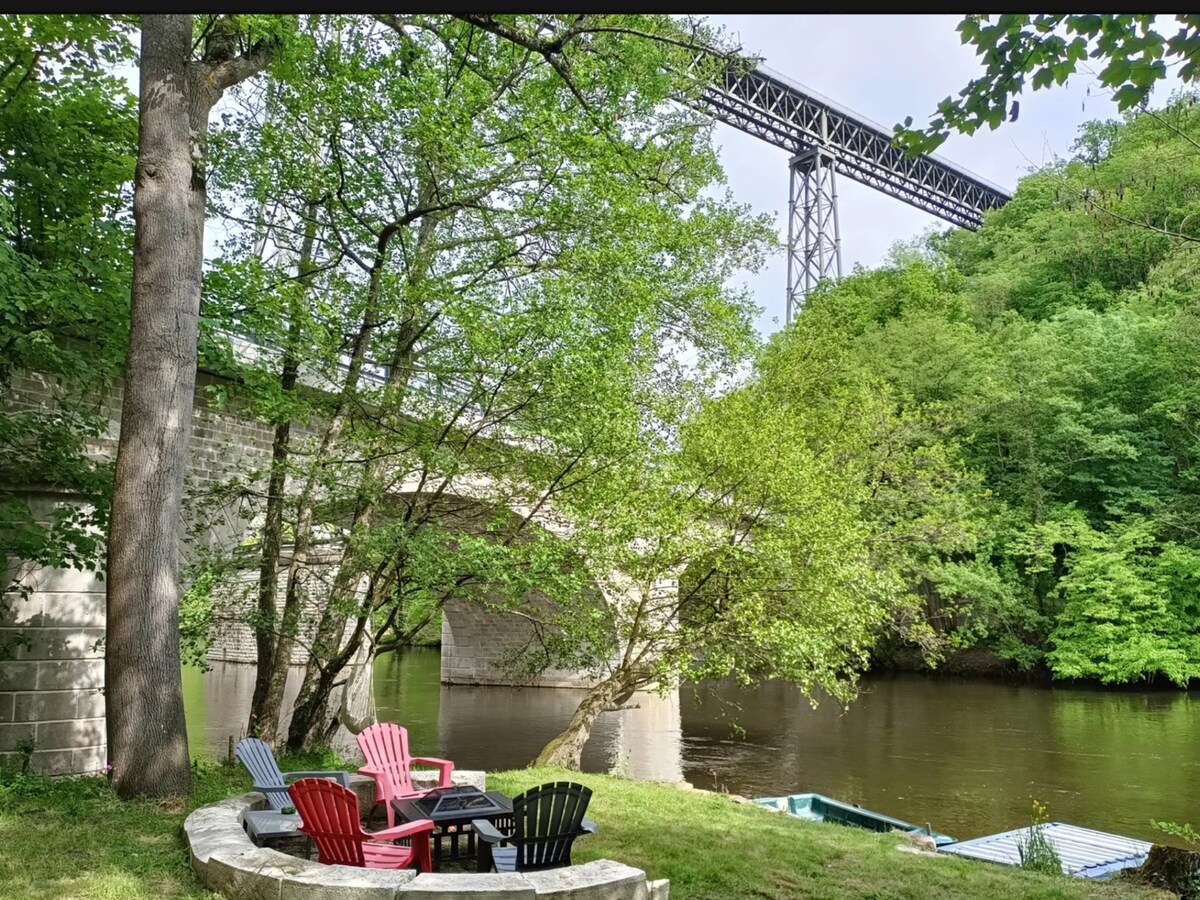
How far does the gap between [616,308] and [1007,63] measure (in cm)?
504

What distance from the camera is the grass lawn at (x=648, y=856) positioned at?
4160mm

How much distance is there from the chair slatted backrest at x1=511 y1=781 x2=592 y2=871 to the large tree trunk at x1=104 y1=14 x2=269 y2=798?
2.48m

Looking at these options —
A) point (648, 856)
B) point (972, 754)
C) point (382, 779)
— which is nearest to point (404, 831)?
point (382, 779)

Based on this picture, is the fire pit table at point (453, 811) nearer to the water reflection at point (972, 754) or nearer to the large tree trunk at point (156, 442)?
the large tree trunk at point (156, 442)

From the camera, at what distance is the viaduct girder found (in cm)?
2975

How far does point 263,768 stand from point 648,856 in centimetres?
246

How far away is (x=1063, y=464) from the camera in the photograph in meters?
25.5

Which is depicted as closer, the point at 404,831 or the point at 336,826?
the point at 336,826

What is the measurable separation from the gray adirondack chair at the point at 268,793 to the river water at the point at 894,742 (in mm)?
5605

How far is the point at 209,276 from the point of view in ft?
28.0

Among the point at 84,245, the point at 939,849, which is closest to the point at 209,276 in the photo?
the point at 84,245

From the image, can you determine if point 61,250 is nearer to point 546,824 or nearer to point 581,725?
point 546,824

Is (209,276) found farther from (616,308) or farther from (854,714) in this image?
(854,714)

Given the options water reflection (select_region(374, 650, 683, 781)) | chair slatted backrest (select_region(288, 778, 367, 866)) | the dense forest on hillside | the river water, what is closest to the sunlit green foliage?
chair slatted backrest (select_region(288, 778, 367, 866))
